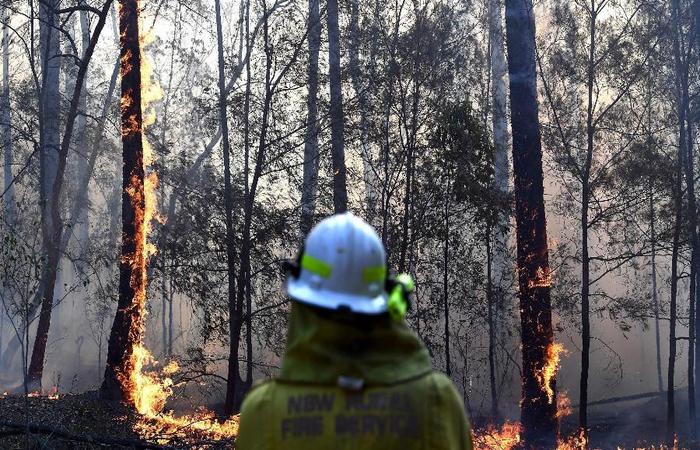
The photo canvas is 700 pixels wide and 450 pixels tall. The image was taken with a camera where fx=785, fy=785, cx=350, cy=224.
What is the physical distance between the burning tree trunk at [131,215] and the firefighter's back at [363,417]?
12.1 metres

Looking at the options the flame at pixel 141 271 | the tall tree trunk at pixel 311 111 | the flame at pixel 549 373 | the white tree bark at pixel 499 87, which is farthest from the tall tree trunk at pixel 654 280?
the flame at pixel 141 271

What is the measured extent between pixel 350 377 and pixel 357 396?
53mm

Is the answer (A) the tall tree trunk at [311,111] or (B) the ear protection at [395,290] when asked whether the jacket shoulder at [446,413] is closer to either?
(B) the ear protection at [395,290]

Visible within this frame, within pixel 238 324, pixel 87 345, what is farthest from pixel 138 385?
pixel 87 345

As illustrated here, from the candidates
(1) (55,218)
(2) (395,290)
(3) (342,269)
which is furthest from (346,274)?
(1) (55,218)

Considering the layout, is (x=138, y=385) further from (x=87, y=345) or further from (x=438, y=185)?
(x=87, y=345)

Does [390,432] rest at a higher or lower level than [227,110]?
lower

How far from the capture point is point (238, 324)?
43.5 ft

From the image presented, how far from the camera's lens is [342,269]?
2057 mm

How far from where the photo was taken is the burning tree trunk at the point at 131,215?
1361 centimetres

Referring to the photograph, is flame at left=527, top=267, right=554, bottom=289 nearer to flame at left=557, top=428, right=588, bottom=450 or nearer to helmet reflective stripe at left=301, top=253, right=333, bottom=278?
flame at left=557, top=428, right=588, bottom=450

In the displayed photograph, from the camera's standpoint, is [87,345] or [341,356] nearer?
[341,356]

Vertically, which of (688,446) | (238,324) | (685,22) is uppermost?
(685,22)

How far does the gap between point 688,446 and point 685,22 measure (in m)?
10.6
